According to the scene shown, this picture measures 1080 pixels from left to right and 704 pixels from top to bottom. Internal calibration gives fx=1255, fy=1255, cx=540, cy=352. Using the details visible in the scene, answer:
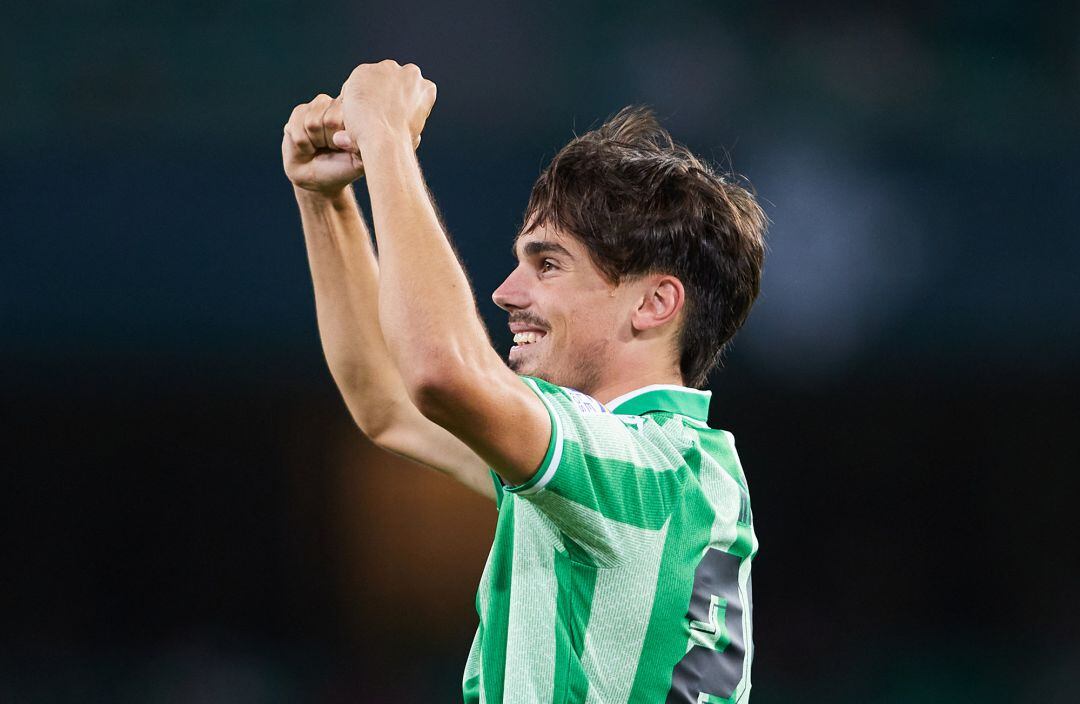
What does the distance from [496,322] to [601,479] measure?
11.5ft

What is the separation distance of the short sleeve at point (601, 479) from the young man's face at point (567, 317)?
0.26 metres

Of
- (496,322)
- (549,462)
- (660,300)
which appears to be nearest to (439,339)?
(549,462)

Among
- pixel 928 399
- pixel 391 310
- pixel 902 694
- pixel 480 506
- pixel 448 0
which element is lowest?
pixel 902 694

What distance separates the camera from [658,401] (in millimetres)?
1901

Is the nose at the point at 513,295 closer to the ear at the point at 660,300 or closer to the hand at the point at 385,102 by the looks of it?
the ear at the point at 660,300

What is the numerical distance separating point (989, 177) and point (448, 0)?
2647 millimetres

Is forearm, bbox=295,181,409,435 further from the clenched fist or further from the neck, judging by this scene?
the neck

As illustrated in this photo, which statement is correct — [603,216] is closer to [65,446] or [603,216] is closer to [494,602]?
[494,602]

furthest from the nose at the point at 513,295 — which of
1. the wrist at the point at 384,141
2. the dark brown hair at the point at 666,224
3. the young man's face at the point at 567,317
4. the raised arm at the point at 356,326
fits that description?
the wrist at the point at 384,141

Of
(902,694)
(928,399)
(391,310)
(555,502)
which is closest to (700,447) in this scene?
(555,502)

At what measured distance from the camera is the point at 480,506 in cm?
569

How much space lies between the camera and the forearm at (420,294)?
1.44m

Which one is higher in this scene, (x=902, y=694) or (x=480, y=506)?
A: (x=480, y=506)

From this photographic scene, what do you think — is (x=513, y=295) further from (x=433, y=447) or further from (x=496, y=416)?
(x=496, y=416)
